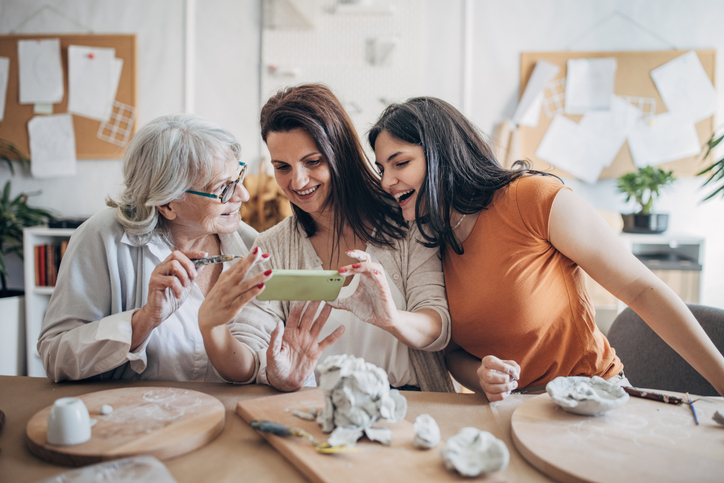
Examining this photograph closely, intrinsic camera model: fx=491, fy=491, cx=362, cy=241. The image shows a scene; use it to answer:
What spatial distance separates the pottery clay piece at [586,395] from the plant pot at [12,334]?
3.27m

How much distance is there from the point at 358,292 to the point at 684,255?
2.67 metres

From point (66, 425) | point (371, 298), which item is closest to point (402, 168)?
point (371, 298)

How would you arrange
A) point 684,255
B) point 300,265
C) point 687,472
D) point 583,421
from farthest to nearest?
1. point 684,255
2. point 300,265
3. point 583,421
4. point 687,472

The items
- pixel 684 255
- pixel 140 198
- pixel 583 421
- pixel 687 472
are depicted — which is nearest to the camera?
pixel 687 472

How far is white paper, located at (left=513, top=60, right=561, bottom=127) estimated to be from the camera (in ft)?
10.9

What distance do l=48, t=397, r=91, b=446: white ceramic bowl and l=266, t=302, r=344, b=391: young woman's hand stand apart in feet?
1.39

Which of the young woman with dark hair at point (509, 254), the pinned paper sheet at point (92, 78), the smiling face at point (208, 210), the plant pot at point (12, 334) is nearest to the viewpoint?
the young woman with dark hair at point (509, 254)

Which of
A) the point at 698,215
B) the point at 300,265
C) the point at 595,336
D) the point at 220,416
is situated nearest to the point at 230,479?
the point at 220,416

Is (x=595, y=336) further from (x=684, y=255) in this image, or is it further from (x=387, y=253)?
(x=684, y=255)

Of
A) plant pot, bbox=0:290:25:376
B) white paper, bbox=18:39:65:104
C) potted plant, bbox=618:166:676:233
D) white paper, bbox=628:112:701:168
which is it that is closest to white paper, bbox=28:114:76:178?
white paper, bbox=18:39:65:104

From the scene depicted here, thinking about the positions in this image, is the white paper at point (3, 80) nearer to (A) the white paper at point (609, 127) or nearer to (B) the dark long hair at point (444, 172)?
(B) the dark long hair at point (444, 172)

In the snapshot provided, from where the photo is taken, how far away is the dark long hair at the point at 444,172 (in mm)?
1415

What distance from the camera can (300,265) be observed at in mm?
1586

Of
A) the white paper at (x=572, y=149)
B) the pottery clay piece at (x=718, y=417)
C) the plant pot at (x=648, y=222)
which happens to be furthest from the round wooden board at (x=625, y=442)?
the white paper at (x=572, y=149)
